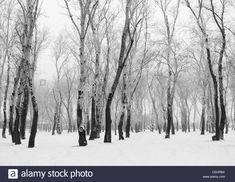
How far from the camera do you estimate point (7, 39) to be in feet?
85.4

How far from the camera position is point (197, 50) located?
33.8 m

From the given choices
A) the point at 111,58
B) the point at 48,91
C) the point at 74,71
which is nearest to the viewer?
the point at 111,58

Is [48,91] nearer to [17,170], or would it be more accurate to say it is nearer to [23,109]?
[23,109]

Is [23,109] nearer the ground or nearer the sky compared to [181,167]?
nearer the sky

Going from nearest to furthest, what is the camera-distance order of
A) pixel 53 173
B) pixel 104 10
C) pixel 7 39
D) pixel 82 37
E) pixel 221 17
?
pixel 53 173
pixel 82 37
pixel 221 17
pixel 104 10
pixel 7 39

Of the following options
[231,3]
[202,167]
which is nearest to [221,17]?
[231,3]

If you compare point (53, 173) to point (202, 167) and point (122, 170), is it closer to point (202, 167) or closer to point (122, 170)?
point (122, 170)

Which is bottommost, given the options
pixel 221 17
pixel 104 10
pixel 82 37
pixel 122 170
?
pixel 122 170

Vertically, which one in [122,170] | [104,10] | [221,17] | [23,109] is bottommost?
[122,170]

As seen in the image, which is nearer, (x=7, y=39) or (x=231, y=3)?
(x=231, y=3)

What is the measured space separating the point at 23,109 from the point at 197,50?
20763mm

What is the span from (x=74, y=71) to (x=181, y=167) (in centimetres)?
3804

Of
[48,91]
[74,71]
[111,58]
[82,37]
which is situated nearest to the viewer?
[82,37]

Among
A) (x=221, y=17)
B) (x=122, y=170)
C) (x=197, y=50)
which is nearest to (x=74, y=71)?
(x=197, y=50)
